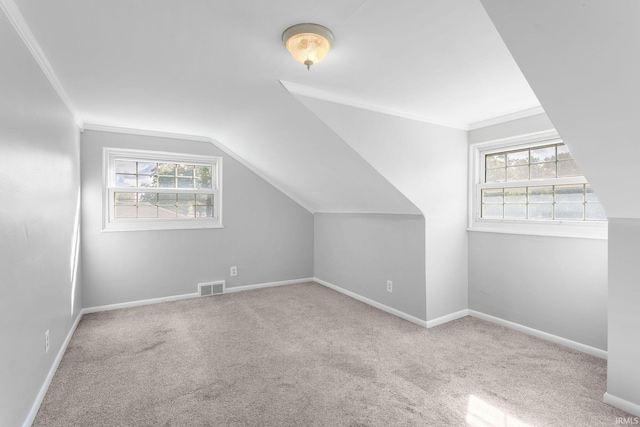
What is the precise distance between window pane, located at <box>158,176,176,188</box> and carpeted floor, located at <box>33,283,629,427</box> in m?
1.66

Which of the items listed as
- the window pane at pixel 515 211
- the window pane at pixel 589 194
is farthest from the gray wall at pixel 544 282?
the window pane at pixel 589 194

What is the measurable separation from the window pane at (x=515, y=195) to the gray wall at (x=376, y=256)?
0.93 m

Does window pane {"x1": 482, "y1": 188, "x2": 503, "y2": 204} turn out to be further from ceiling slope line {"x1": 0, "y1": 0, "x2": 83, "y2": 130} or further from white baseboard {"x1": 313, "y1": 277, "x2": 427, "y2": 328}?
ceiling slope line {"x1": 0, "y1": 0, "x2": 83, "y2": 130}

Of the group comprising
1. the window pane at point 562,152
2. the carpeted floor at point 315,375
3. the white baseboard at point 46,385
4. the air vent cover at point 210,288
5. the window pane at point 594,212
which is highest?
the window pane at point 562,152

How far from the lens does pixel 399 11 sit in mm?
1543

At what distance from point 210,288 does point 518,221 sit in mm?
3767

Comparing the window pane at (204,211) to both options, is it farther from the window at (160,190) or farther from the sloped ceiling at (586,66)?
the sloped ceiling at (586,66)

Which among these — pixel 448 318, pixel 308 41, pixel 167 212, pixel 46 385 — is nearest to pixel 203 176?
pixel 167 212

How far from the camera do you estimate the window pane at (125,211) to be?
3932 mm

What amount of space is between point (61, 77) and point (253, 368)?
261 cm

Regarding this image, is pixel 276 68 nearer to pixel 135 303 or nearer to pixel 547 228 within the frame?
pixel 547 228

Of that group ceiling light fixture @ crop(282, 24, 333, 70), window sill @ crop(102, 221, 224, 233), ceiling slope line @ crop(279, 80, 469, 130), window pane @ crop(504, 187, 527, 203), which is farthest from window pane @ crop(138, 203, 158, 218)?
window pane @ crop(504, 187, 527, 203)

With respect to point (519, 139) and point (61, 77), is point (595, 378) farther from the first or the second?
point (61, 77)

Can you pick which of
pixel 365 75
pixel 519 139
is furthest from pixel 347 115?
pixel 519 139
